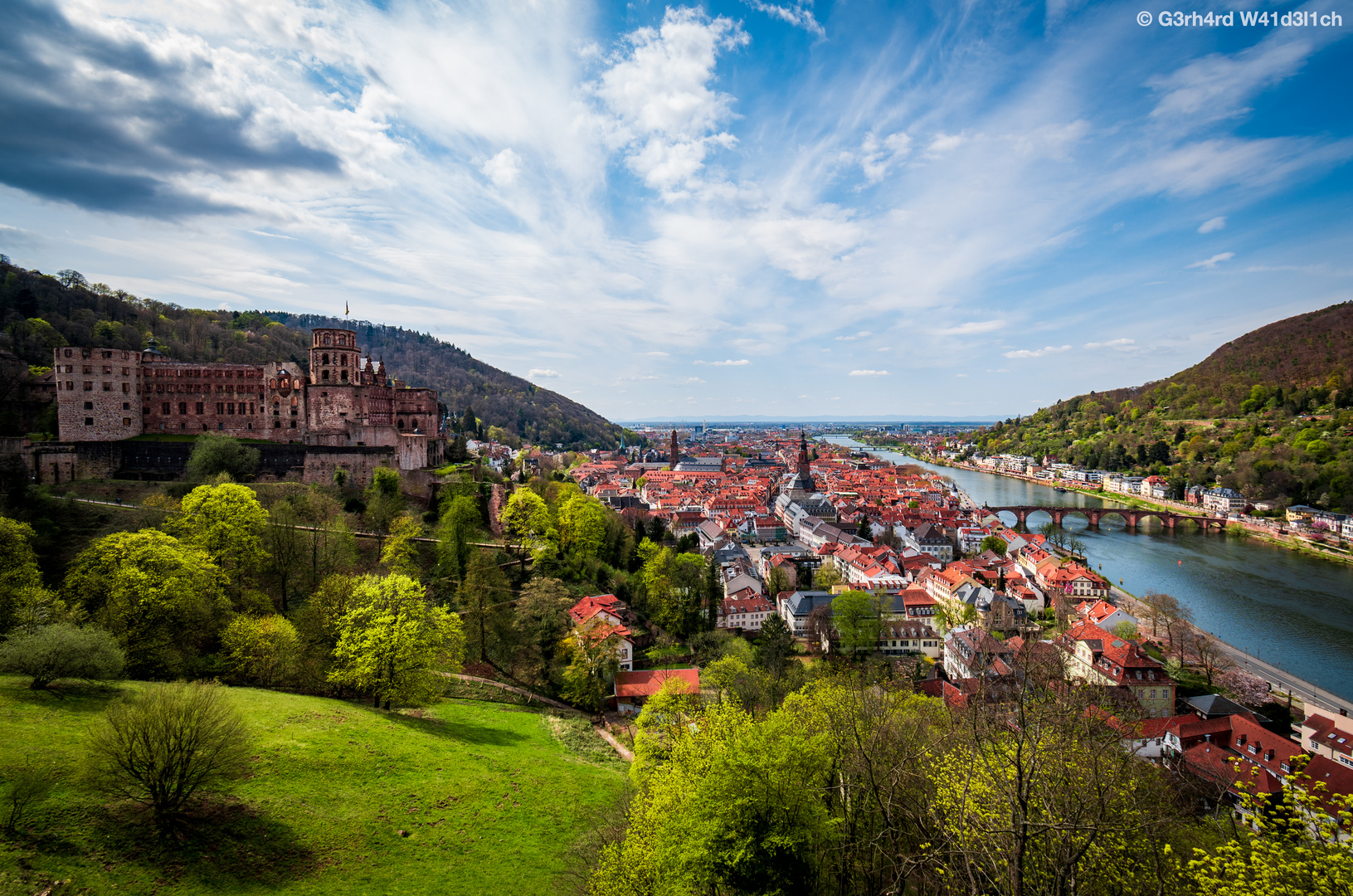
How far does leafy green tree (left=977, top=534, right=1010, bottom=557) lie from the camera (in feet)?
162

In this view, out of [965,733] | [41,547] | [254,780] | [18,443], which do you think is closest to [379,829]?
[254,780]

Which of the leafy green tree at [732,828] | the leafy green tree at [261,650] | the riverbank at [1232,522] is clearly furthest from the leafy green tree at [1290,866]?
the riverbank at [1232,522]

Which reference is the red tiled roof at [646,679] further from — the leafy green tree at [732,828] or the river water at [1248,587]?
the river water at [1248,587]

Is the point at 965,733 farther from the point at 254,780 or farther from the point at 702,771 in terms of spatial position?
the point at 254,780

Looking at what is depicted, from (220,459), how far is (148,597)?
14524 millimetres

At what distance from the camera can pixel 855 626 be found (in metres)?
29.1

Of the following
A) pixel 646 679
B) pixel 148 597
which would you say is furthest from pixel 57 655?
pixel 646 679

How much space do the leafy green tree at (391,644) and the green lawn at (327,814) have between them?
81 centimetres

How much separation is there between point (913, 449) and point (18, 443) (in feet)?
606

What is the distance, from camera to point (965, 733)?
35.1 ft

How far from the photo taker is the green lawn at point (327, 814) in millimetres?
8320

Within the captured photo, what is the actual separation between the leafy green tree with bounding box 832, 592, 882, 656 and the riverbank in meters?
48.8

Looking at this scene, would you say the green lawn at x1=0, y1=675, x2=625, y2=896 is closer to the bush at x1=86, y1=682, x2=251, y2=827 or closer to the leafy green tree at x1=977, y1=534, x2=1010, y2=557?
the bush at x1=86, y1=682, x2=251, y2=827

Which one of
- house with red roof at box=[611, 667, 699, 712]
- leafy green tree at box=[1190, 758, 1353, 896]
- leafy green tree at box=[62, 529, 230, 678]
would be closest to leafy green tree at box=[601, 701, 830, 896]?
leafy green tree at box=[1190, 758, 1353, 896]
